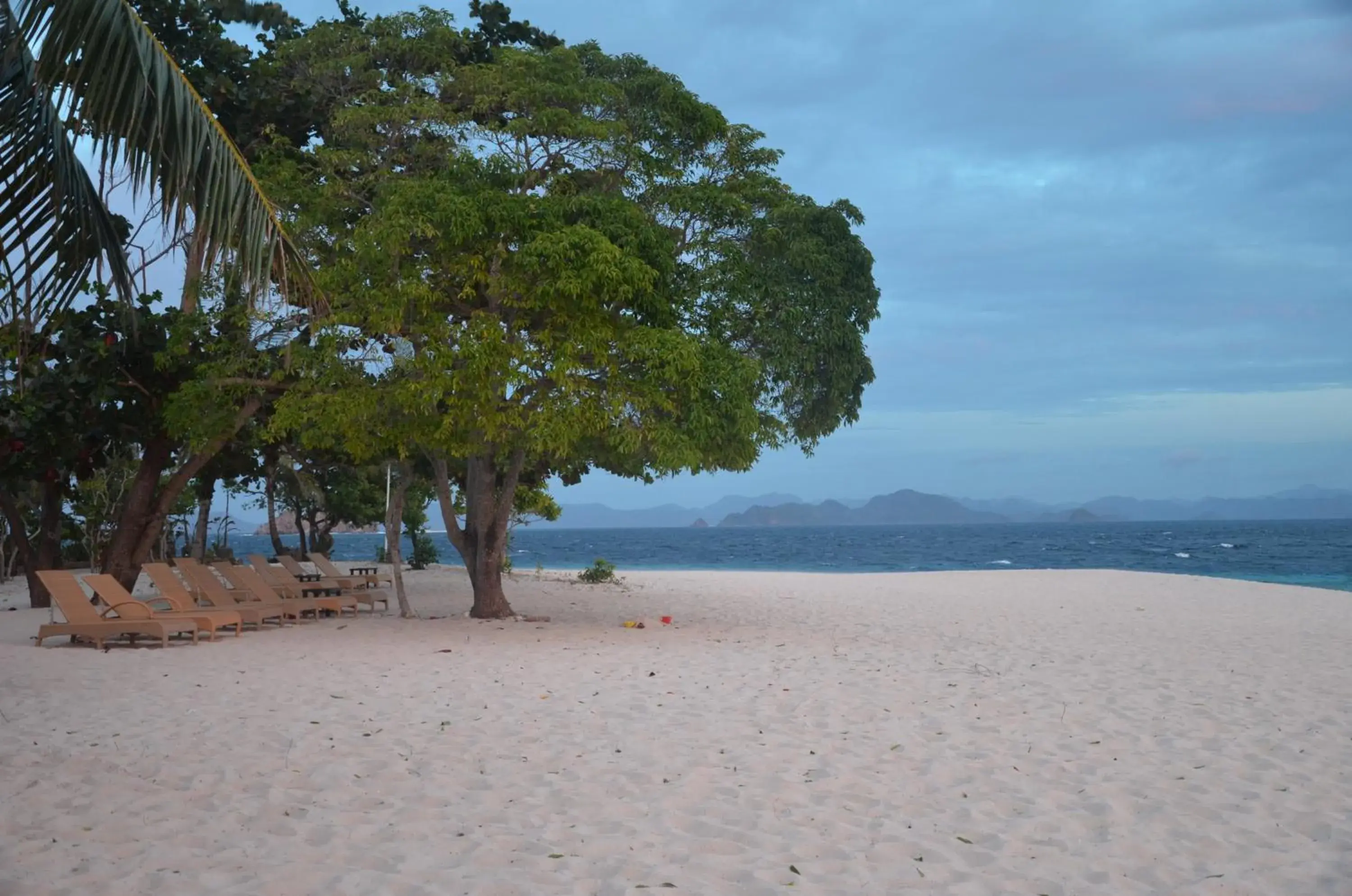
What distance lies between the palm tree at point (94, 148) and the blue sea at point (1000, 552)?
28.7m

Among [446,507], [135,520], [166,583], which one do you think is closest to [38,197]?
[166,583]

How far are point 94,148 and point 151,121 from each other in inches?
12.3

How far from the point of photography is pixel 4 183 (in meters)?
5.50

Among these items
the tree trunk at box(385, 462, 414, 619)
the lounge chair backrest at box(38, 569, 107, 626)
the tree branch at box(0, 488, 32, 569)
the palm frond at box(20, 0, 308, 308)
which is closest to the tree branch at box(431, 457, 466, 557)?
the tree trunk at box(385, 462, 414, 619)

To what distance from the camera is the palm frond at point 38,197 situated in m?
5.47

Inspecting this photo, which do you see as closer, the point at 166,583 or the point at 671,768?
the point at 671,768

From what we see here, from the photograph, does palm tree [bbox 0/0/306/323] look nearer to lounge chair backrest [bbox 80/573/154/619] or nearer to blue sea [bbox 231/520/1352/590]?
lounge chair backrest [bbox 80/573/154/619]

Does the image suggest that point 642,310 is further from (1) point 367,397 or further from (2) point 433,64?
(2) point 433,64

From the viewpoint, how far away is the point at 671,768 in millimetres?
6738

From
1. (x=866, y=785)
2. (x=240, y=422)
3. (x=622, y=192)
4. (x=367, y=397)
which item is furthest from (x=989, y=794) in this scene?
(x=240, y=422)

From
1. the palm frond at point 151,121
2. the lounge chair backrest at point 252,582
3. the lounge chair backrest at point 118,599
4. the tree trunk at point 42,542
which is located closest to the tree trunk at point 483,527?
the lounge chair backrest at point 252,582

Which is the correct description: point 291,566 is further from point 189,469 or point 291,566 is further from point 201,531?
point 201,531

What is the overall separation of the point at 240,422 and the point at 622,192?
21.3 ft

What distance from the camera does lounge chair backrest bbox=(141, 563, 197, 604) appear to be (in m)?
13.8
